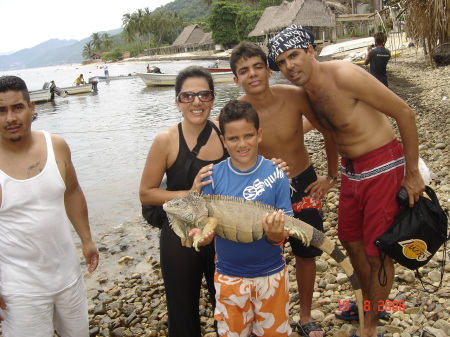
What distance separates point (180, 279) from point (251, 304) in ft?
1.98

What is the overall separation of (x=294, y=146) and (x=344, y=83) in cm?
77

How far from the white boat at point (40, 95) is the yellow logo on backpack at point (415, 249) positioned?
3262 centimetres

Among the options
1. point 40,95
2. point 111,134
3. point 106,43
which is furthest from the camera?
point 106,43

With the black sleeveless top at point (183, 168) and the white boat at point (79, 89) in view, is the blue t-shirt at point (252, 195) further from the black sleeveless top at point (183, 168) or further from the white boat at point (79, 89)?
the white boat at point (79, 89)

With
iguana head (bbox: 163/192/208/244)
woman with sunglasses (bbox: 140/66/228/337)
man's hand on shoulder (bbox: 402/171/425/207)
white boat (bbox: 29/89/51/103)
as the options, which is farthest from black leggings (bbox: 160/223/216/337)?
white boat (bbox: 29/89/51/103)

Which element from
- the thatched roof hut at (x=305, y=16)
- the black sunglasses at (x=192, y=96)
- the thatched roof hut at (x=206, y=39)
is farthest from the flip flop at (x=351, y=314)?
the thatched roof hut at (x=206, y=39)

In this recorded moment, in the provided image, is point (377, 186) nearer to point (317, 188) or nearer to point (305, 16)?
point (317, 188)

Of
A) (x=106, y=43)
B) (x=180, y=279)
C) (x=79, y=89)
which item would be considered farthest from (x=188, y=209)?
(x=106, y=43)

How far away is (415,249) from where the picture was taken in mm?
2805

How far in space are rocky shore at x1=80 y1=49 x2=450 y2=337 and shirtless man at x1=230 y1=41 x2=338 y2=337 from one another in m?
0.55

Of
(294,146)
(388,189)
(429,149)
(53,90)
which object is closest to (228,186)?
(294,146)

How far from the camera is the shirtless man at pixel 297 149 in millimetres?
3369

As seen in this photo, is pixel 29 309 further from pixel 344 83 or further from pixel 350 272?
pixel 344 83

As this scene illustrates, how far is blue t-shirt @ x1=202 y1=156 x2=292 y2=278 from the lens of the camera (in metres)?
2.61
